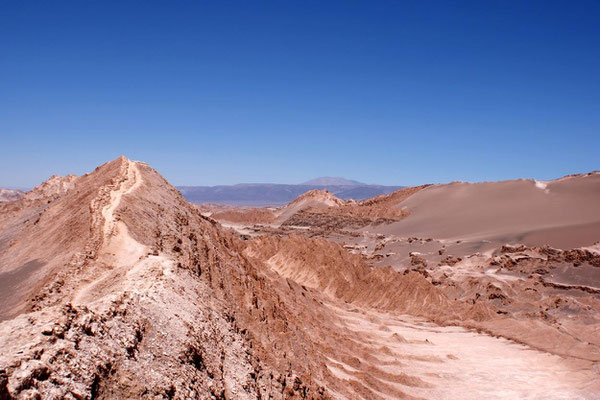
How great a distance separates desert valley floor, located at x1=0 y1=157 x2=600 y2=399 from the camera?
590 centimetres

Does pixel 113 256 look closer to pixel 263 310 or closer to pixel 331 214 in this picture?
pixel 263 310

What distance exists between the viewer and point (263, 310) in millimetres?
12789

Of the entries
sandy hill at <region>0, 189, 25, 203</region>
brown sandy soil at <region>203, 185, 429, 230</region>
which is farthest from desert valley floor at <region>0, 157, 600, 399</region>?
sandy hill at <region>0, 189, 25, 203</region>

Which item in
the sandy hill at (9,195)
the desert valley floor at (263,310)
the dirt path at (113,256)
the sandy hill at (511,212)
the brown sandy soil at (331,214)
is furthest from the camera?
→ the sandy hill at (9,195)

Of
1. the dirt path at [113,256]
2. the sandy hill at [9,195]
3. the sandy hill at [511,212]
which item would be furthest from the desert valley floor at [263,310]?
the sandy hill at [9,195]

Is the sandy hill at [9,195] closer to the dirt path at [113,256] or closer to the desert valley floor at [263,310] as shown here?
the desert valley floor at [263,310]

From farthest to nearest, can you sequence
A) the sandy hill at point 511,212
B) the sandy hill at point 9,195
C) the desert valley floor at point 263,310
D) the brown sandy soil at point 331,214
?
the sandy hill at point 9,195 → the brown sandy soil at point 331,214 → the sandy hill at point 511,212 → the desert valley floor at point 263,310

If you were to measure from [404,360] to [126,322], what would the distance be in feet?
43.6

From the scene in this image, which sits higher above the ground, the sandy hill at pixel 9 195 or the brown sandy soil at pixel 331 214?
the sandy hill at pixel 9 195

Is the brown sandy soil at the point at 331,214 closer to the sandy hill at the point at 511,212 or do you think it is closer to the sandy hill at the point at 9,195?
the sandy hill at the point at 511,212

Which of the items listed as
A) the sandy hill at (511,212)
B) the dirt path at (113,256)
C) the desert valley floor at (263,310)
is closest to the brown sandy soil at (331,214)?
the sandy hill at (511,212)

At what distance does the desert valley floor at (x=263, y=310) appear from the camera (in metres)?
5.90

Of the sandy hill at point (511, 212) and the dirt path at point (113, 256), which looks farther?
the sandy hill at point (511, 212)

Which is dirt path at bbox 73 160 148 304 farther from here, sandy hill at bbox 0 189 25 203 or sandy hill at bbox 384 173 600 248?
sandy hill at bbox 0 189 25 203
